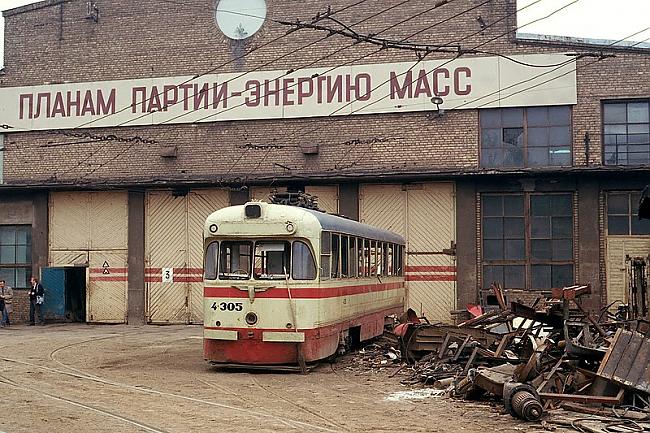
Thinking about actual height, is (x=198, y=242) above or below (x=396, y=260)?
above

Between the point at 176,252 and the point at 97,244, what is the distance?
2.85 meters

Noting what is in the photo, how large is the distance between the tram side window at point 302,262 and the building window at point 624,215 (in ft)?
44.4

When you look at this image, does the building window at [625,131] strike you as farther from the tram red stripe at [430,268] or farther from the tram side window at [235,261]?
the tram side window at [235,261]

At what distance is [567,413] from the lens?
1071 cm

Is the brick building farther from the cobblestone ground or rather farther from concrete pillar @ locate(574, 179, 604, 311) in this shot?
the cobblestone ground

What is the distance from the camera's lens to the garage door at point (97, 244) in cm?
2928

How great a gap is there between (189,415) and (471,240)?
56.3ft

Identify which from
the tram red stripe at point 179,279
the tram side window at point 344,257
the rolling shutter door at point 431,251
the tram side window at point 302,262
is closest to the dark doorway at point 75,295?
the tram red stripe at point 179,279

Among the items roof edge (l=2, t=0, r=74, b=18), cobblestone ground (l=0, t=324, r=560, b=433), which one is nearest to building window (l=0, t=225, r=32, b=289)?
roof edge (l=2, t=0, r=74, b=18)

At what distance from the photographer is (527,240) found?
26.2 m

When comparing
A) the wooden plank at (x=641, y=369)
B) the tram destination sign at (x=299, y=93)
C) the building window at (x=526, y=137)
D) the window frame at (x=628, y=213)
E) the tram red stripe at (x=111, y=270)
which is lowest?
the wooden plank at (x=641, y=369)

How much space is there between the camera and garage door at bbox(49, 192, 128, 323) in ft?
96.1

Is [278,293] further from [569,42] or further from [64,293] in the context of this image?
[64,293]

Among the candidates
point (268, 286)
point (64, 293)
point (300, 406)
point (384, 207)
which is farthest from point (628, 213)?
point (64, 293)
